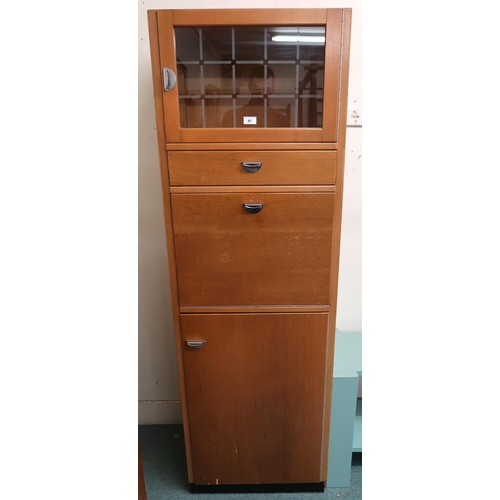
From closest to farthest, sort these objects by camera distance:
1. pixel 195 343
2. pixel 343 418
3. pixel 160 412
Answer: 1. pixel 195 343
2. pixel 343 418
3. pixel 160 412

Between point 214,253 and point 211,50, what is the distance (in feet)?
2.12

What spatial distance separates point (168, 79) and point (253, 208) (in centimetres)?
47

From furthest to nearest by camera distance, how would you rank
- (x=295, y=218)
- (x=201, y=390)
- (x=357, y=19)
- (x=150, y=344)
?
(x=150, y=344) → (x=357, y=19) → (x=201, y=390) → (x=295, y=218)

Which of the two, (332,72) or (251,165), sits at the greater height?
(332,72)

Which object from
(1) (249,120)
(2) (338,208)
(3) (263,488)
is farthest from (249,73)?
(3) (263,488)

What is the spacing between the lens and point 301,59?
1.15 m

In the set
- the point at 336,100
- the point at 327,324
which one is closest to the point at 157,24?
the point at 336,100

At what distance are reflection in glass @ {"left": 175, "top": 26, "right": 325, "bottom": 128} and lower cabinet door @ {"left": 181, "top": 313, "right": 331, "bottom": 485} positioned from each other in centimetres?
67

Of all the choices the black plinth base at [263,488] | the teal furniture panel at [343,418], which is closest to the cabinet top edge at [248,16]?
the teal furniture panel at [343,418]

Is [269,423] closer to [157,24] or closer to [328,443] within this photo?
[328,443]

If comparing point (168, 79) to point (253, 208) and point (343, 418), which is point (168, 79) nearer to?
point (253, 208)

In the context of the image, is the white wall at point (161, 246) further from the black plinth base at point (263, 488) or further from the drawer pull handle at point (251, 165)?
the drawer pull handle at point (251, 165)

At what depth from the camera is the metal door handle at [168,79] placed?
1.11 metres

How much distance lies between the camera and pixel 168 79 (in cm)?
111
